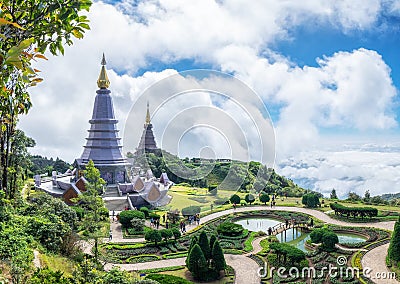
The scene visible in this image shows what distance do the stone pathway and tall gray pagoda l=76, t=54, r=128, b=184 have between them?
20.6 metres

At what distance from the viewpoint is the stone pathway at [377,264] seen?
1398 cm

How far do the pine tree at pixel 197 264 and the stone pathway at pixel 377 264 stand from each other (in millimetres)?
6871

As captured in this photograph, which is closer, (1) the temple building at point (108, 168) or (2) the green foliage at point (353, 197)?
(1) the temple building at point (108, 168)

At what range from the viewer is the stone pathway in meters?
14.0

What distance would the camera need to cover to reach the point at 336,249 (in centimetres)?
1759

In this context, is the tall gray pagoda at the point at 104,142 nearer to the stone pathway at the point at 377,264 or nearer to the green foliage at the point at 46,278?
the stone pathway at the point at 377,264

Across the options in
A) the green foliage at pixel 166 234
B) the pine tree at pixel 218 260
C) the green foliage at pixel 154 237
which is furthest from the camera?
the green foliage at pixel 166 234

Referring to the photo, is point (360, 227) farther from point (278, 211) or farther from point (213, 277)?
point (213, 277)

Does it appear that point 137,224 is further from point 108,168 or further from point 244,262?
point 108,168

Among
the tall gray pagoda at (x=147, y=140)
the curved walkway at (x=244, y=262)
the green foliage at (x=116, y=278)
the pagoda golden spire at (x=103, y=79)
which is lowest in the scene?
the curved walkway at (x=244, y=262)

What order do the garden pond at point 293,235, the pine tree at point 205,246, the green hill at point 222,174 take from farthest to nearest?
the green hill at point 222,174 < the garden pond at point 293,235 < the pine tree at point 205,246

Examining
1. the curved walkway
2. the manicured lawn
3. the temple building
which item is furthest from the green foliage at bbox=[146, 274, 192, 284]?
the temple building

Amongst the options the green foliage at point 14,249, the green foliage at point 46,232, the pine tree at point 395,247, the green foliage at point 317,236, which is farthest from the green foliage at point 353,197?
the green foliage at point 14,249

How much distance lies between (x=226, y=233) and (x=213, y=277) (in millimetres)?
6732
